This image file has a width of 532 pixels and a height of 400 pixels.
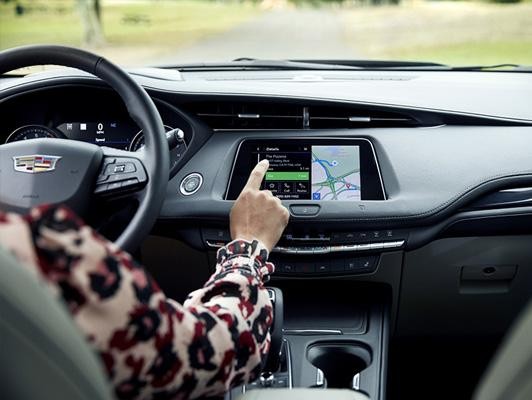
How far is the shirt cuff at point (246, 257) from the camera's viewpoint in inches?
72.4

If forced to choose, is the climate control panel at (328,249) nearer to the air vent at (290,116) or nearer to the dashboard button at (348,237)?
the dashboard button at (348,237)

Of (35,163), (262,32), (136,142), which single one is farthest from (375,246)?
(262,32)

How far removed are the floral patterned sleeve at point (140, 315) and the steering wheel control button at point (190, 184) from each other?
3.66 ft

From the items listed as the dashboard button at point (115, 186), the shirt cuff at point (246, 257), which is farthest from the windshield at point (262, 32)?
the shirt cuff at point (246, 257)

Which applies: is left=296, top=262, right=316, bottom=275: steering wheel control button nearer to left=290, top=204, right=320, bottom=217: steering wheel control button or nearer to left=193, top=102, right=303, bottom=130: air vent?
left=290, top=204, right=320, bottom=217: steering wheel control button

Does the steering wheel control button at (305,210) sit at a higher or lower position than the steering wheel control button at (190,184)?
lower

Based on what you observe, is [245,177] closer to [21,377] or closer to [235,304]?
[235,304]

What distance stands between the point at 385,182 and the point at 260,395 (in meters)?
1.01

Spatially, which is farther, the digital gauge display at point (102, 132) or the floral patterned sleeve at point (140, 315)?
the digital gauge display at point (102, 132)

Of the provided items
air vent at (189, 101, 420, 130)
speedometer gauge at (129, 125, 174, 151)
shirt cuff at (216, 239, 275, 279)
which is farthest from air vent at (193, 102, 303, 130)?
shirt cuff at (216, 239, 275, 279)

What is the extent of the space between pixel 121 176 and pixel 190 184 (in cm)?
56

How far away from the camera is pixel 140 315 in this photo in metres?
1.29

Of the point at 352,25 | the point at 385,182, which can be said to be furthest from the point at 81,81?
the point at 352,25

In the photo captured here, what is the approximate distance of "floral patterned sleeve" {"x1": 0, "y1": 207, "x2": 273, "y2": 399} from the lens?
3.87 ft
